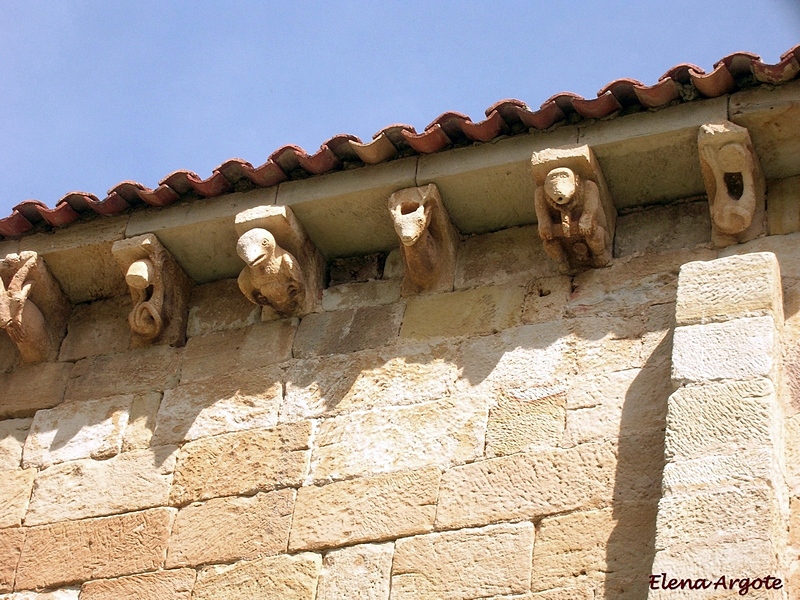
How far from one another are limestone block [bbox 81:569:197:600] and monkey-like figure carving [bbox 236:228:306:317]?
1.47 metres

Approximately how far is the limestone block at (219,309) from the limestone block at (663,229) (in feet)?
6.23

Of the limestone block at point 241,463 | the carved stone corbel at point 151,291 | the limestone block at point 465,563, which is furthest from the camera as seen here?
the carved stone corbel at point 151,291

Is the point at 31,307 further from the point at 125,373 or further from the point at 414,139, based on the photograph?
the point at 414,139

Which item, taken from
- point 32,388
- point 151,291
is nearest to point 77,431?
point 32,388

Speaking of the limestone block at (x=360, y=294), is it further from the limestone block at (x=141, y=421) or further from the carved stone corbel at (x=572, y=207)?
the limestone block at (x=141, y=421)

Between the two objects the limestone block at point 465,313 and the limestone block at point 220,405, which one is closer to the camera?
the limestone block at point 465,313

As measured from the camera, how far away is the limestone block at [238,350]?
6809mm

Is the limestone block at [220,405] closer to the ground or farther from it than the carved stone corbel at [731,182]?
closer to the ground

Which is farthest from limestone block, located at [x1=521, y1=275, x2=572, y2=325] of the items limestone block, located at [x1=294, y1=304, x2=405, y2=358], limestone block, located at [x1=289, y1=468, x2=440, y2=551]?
limestone block, located at [x1=289, y1=468, x2=440, y2=551]

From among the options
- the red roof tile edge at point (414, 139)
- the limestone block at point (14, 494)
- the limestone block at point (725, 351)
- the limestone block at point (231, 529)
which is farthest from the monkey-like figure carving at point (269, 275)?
the limestone block at point (725, 351)

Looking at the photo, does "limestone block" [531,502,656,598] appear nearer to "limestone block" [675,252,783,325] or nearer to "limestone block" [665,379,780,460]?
"limestone block" [665,379,780,460]

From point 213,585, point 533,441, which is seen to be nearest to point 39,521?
point 213,585

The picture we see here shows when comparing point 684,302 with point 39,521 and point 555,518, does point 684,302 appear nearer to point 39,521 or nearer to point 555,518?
point 555,518

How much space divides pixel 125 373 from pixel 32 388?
0.54 meters
